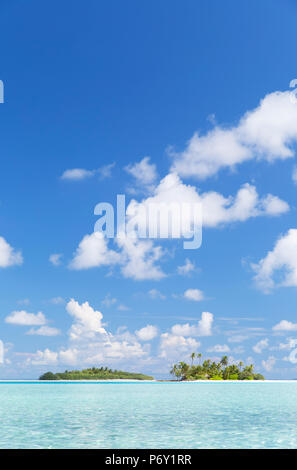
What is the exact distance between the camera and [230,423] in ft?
52.3

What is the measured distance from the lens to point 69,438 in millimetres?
12609

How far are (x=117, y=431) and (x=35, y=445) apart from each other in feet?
9.30

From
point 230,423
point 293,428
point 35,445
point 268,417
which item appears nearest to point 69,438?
point 35,445
